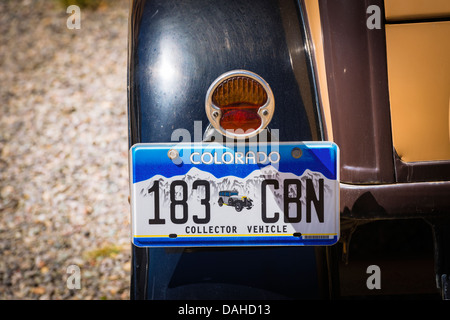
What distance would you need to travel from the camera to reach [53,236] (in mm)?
2793

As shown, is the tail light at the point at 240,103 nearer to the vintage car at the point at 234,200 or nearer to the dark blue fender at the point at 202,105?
the dark blue fender at the point at 202,105

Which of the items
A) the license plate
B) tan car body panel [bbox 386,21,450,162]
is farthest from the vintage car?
tan car body panel [bbox 386,21,450,162]

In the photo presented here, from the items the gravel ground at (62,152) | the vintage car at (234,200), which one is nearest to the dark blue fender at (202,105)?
the vintage car at (234,200)

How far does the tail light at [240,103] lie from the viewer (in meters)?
1.27

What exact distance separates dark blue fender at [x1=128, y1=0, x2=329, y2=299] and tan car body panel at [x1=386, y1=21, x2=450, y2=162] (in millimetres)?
245

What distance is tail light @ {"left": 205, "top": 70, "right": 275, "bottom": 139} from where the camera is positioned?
4.17 feet

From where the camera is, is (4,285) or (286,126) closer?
(286,126)

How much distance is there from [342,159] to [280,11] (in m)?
0.55

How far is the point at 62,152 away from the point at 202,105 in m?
2.59

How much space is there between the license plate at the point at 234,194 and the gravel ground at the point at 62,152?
4.08ft
